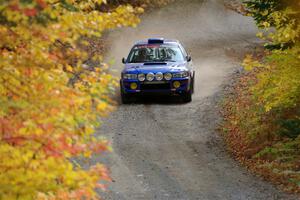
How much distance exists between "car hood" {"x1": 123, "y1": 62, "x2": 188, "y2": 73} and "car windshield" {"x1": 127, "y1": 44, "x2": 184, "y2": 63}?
1.23ft

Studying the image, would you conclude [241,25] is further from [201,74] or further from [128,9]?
[128,9]

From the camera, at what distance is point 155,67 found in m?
16.7

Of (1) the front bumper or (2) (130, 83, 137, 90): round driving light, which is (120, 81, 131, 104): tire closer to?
(1) the front bumper

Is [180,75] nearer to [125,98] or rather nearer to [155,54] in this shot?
[155,54]

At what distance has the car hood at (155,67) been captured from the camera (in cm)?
1656

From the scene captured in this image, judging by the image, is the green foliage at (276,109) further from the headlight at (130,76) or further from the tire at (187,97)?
the headlight at (130,76)

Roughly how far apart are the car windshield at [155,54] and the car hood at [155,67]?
1.23ft

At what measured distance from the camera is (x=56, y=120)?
4.54 metres

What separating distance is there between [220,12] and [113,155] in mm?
26400

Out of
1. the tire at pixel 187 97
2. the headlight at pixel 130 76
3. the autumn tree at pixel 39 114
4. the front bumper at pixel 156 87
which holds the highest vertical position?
the autumn tree at pixel 39 114

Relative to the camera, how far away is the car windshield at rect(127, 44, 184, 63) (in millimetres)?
17406

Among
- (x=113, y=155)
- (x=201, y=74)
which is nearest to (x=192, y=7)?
(x=201, y=74)

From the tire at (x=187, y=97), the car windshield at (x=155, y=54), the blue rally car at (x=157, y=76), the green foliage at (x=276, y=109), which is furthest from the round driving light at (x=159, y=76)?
the green foliage at (x=276, y=109)

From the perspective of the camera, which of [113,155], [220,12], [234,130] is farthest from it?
[220,12]
